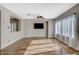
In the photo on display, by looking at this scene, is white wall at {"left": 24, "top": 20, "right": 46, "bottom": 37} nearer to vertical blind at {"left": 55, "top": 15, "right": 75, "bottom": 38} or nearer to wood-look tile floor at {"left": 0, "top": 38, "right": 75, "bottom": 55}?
vertical blind at {"left": 55, "top": 15, "right": 75, "bottom": 38}

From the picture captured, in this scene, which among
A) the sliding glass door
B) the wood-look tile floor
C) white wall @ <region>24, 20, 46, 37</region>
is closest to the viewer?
the wood-look tile floor

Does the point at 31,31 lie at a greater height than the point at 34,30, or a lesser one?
lesser

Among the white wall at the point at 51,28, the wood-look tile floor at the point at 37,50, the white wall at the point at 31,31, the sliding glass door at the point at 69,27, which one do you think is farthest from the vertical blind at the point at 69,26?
the white wall at the point at 31,31

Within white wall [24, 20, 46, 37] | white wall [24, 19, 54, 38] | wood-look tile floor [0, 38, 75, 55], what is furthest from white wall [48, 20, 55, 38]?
wood-look tile floor [0, 38, 75, 55]

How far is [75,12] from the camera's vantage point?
6078 mm

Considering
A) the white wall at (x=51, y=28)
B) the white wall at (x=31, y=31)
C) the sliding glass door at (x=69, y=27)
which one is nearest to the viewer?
the sliding glass door at (x=69, y=27)

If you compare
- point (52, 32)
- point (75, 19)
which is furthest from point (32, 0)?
point (52, 32)

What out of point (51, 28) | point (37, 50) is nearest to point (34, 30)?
point (51, 28)

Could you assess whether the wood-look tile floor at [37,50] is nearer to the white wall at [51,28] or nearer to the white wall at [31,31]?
the white wall at [51,28]

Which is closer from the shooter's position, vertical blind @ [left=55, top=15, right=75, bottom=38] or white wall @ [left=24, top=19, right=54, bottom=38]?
vertical blind @ [left=55, top=15, right=75, bottom=38]

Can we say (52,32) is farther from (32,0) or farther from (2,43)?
(32,0)

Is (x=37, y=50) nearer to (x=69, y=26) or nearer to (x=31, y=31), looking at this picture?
(x=69, y=26)
